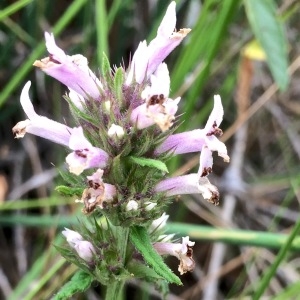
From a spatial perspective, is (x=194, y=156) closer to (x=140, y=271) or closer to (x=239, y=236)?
(x=239, y=236)

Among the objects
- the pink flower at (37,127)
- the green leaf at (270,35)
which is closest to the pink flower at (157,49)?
the pink flower at (37,127)

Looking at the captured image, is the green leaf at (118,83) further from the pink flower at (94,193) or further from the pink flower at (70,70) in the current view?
the pink flower at (94,193)

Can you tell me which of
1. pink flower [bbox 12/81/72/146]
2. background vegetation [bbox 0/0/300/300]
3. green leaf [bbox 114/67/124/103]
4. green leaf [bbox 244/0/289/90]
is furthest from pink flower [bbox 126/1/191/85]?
background vegetation [bbox 0/0/300/300]

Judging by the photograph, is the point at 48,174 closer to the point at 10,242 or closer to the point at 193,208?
the point at 10,242

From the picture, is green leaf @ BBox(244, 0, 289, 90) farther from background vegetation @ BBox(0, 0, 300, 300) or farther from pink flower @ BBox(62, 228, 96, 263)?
pink flower @ BBox(62, 228, 96, 263)

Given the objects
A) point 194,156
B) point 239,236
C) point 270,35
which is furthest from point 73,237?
point 194,156

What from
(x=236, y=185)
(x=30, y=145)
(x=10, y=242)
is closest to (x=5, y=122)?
(x=30, y=145)
